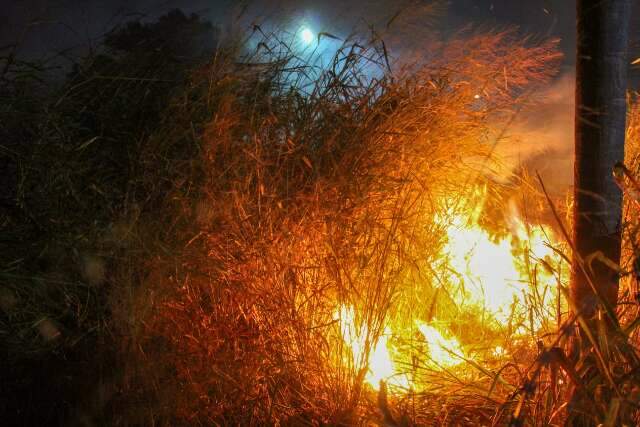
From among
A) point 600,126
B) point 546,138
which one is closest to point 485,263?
point 546,138

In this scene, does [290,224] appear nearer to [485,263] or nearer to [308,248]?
[308,248]

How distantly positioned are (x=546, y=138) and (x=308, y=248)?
8.80 feet

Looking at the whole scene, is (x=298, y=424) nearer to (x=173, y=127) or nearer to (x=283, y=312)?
(x=283, y=312)

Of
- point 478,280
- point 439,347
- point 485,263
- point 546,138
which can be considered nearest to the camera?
point 439,347

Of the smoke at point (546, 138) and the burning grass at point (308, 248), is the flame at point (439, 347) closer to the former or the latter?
the burning grass at point (308, 248)

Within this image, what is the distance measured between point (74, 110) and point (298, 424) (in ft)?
8.31

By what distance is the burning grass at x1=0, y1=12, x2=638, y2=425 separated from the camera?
293 cm

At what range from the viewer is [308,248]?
3004mm

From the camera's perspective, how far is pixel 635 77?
15.8 feet

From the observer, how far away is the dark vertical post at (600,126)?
8.00 ft

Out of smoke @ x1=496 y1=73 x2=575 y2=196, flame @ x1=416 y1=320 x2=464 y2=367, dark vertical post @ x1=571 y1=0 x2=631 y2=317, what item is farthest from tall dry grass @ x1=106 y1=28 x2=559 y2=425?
dark vertical post @ x1=571 y1=0 x2=631 y2=317

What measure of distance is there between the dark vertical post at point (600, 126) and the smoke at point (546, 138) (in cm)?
140

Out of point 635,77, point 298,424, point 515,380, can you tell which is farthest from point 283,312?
point 635,77

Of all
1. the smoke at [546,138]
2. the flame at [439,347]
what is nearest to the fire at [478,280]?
the flame at [439,347]
